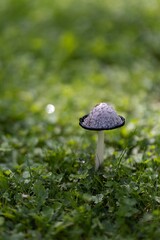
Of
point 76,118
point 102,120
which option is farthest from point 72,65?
point 102,120

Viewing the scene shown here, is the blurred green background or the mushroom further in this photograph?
the blurred green background

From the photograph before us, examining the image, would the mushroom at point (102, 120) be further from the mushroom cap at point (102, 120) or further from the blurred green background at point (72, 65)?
the blurred green background at point (72, 65)

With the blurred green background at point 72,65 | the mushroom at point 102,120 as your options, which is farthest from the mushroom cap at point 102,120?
the blurred green background at point 72,65

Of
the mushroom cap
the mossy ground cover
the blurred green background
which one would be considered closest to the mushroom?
the mushroom cap

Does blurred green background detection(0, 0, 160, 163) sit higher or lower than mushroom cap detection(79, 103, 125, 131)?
higher

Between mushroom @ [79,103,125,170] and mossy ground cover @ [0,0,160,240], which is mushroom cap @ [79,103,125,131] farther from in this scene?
mossy ground cover @ [0,0,160,240]

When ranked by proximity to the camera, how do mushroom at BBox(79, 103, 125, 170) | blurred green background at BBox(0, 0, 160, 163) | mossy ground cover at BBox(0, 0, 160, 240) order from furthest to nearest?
blurred green background at BBox(0, 0, 160, 163) → mushroom at BBox(79, 103, 125, 170) → mossy ground cover at BBox(0, 0, 160, 240)

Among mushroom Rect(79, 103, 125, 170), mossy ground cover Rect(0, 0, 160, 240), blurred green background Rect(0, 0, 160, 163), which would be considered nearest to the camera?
mossy ground cover Rect(0, 0, 160, 240)

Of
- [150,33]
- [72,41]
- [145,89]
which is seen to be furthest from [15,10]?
[145,89]
